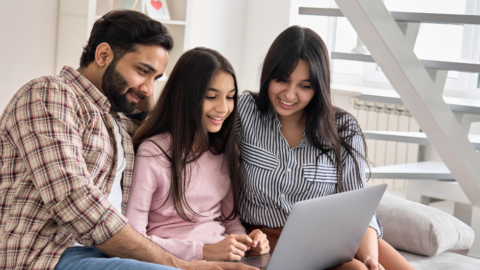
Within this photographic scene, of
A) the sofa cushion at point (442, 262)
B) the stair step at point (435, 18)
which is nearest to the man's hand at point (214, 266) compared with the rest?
the sofa cushion at point (442, 262)

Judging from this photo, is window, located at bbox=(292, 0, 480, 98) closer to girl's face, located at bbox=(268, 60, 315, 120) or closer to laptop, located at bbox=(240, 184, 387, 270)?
girl's face, located at bbox=(268, 60, 315, 120)

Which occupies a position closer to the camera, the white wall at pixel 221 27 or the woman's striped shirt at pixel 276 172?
the woman's striped shirt at pixel 276 172

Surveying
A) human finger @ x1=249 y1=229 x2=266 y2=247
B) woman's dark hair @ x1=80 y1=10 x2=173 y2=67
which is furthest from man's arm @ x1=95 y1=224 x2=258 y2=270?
woman's dark hair @ x1=80 y1=10 x2=173 y2=67

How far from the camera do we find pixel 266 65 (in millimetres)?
1627

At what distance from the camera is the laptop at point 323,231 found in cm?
115

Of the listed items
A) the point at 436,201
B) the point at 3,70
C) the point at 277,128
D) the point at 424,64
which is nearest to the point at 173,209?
the point at 277,128

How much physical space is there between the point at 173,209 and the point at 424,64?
4.24 feet

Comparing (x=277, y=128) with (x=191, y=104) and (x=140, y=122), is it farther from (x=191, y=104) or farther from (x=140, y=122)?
(x=140, y=122)

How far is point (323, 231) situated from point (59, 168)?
2.05 feet

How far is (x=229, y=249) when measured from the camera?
133 cm

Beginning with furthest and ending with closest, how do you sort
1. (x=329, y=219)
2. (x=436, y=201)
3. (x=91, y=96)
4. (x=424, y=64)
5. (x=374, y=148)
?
(x=374, y=148) → (x=436, y=201) → (x=424, y=64) → (x=91, y=96) → (x=329, y=219)

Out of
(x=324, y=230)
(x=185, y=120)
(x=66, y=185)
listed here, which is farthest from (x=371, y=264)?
(x=66, y=185)

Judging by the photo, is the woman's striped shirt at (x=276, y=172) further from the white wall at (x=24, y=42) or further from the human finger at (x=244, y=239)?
the white wall at (x=24, y=42)

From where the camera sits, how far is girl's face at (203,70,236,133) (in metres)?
1.47
